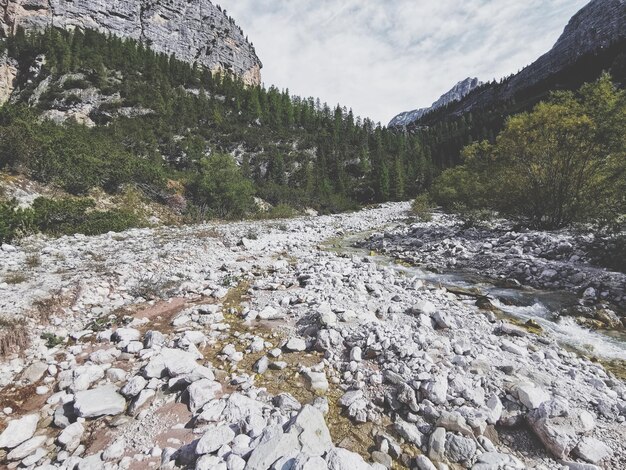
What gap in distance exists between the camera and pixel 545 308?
790cm

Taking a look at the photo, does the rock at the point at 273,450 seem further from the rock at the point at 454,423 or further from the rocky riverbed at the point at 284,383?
the rock at the point at 454,423

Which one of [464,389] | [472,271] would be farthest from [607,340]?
[472,271]

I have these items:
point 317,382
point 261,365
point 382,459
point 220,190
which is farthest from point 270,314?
point 220,190

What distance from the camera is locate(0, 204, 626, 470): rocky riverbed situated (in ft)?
10.6

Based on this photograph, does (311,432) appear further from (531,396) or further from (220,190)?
(220,190)

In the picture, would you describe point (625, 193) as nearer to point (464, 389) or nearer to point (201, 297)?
point (464, 389)

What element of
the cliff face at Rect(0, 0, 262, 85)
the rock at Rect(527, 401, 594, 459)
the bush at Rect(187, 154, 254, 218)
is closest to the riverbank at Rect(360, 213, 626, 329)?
the rock at Rect(527, 401, 594, 459)

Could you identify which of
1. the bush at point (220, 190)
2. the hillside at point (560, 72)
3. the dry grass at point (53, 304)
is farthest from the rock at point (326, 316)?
the hillside at point (560, 72)

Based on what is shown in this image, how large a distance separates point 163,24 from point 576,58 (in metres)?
147

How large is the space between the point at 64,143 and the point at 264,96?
2727 inches

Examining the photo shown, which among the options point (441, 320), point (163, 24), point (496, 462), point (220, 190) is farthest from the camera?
point (163, 24)

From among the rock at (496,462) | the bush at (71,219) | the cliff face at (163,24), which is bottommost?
the rock at (496,462)

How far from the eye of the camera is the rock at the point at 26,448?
10.4 ft

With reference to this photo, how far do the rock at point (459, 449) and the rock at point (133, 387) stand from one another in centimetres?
373
